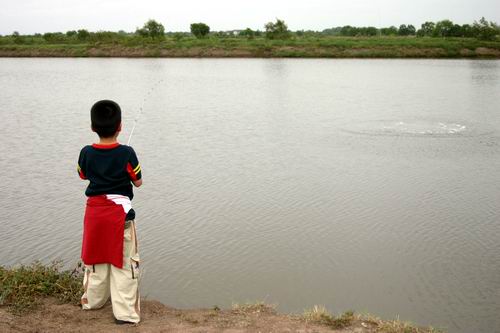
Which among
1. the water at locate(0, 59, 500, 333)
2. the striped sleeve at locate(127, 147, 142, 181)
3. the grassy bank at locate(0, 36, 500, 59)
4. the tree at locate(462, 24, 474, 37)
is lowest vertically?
the water at locate(0, 59, 500, 333)

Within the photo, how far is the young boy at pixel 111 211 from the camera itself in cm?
456

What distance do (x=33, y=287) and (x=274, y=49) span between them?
5171cm

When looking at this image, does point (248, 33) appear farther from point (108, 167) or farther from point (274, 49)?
point (108, 167)

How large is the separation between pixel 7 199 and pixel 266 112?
1086cm

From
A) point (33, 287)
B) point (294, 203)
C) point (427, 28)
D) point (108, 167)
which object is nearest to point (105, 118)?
point (108, 167)

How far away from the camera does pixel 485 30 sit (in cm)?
6172

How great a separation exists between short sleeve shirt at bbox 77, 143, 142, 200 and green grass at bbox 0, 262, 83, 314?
1.15m

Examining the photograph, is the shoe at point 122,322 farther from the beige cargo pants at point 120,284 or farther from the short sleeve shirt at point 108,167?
the short sleeve shirt at point 108,167

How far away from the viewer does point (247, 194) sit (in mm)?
9492

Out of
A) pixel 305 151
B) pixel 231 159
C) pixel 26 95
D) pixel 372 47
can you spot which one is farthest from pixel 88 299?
pixel 372 47

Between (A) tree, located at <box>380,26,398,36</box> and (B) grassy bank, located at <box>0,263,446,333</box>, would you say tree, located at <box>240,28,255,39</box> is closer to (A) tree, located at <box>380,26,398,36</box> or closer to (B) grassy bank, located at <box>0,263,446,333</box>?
(A) tree, located at <box>380,26,398,36</box>

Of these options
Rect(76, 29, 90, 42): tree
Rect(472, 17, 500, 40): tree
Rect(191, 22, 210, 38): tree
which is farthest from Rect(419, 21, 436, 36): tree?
Rect(76, 29, 90, 42): tree

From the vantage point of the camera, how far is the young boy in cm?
456

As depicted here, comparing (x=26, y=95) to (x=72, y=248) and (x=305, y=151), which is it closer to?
(x=305, y=151)
